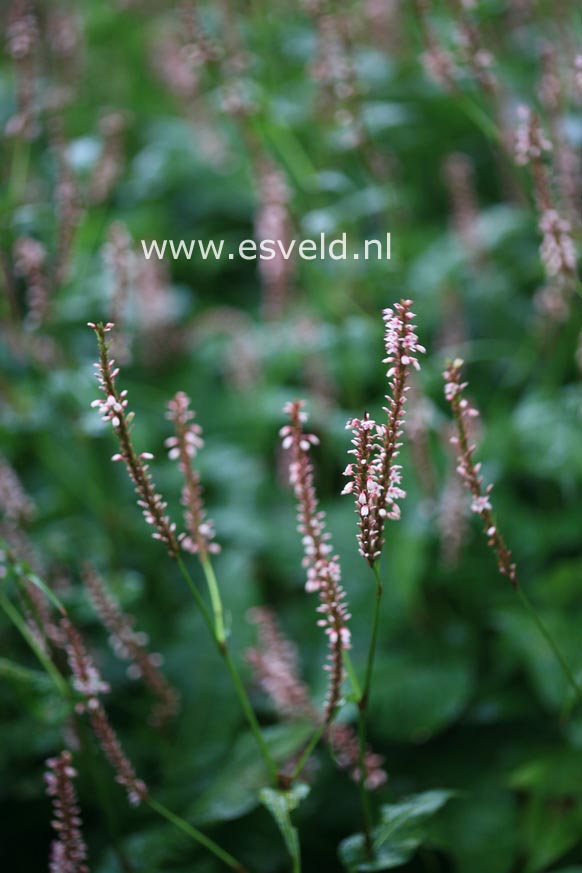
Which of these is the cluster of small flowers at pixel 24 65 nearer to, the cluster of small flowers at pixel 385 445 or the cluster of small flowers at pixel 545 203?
the cluster of small flowers at pixel 545 203

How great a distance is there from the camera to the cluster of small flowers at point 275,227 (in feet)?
9.68

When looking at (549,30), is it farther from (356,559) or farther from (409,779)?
(409,779)

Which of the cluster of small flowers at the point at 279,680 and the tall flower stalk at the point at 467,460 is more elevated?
the tall flower stalk at the point at 467,460

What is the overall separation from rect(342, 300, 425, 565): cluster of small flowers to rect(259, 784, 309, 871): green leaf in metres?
0.49

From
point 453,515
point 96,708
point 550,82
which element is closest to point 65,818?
point 96,708

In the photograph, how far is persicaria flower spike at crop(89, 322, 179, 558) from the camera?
1249 mm

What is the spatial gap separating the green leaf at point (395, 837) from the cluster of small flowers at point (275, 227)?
2.04 m

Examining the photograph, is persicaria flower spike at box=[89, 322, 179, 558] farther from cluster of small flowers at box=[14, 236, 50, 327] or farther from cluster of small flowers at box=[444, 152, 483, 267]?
cluster of small flowers at box=[444, 152, 483, 267]

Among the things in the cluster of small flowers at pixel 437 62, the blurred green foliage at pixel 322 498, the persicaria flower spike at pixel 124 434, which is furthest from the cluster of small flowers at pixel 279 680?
the cluster of small flowers at pixel 437 62

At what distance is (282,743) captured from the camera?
182cm

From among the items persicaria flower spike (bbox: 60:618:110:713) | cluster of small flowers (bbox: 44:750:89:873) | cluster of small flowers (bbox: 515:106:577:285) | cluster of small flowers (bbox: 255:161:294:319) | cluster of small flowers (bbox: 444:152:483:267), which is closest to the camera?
cluster of small flowers (bbox: 44:750:89:873)

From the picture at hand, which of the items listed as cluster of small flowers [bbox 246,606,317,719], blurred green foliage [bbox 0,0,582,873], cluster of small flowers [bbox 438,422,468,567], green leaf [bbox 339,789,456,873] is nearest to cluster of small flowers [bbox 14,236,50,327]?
blurred green foliage [bbox 0,0,582,873]

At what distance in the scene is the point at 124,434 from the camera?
131 cm

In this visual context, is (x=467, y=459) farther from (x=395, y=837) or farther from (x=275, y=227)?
(x=275, y=227)
